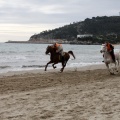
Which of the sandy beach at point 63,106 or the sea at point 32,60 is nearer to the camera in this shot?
the sandy beach at point 63,106

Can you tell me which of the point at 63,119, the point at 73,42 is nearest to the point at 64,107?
the point at 63,119

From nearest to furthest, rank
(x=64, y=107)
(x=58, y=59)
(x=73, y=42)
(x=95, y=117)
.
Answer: (x=95, y=117)
(x=64, y=107)
(x=58, y=59)
(x=73, y=42)

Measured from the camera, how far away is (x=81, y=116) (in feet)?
22.5

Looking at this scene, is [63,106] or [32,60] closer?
[63,106]

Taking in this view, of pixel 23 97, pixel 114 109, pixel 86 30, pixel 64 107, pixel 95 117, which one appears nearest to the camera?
pixel 95 117

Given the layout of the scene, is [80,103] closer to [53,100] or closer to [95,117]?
[53,100]

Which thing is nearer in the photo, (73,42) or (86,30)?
(86,30)

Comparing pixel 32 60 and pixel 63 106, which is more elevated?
pixel 63 106

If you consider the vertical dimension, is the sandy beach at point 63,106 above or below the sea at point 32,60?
above

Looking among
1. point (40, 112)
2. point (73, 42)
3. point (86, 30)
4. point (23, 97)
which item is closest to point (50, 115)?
point (40, 112)

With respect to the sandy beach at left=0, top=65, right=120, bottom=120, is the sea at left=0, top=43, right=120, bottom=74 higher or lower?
lower

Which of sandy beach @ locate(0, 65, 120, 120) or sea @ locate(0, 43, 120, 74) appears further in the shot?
sea @ locate(0, 43, 120, 74)

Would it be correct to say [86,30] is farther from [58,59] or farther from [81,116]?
[81,116]

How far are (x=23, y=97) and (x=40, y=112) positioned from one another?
7.70 feet
